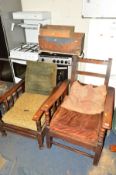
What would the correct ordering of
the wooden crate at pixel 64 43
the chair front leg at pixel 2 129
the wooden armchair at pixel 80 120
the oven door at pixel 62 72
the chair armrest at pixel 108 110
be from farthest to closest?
the oven door at pixel 62 72 → the wooden crate at pixel 64 43 → the chair front leg at pixel 2 129 → the wooden armchair at pixel 80 120 → the chair armrest at pixel 108 110

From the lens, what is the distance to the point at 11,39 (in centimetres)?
241

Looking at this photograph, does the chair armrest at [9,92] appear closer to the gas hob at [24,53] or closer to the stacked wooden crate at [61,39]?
the gas hob at [24,53]

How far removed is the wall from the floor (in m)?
1.73

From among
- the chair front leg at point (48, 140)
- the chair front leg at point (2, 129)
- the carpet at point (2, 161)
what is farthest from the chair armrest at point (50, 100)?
the carpet at point (2, 161)

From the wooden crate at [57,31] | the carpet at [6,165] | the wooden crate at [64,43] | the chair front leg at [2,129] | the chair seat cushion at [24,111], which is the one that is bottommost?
the carpet at [6,165]

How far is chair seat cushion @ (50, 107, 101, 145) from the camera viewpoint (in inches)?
59.1

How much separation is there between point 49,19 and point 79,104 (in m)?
1.51

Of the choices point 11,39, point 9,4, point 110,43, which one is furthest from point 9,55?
point 110,43

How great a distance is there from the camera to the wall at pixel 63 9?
2.30 meters

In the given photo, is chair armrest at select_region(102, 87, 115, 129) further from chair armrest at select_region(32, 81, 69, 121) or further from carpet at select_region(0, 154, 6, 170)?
carpet at select_region(0, 154, 6, 170)

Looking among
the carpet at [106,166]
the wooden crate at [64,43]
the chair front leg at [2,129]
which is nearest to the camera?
the carpet at [106,166]

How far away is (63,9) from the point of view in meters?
2.37

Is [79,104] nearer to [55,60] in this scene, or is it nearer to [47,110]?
[47,110]

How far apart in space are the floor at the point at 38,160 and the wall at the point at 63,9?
1729mm
